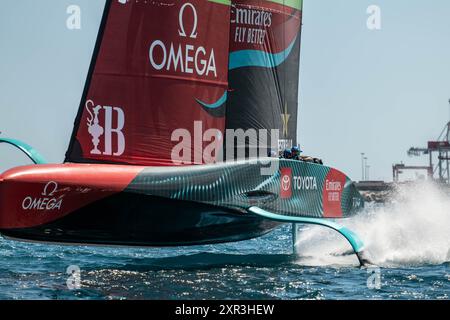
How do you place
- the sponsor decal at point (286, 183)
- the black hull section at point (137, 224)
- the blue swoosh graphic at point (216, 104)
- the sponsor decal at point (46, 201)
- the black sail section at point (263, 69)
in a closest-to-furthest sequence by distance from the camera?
1. the sponsor decal at point (46, 201)
2. the black hull section at point (137, 224)
3. the blue swoosh graphic at point (216, 104)
4. the sponsor decal at point (286, 183)
5. the black sail section at point (263, 69)

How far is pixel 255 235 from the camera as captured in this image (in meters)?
15.1

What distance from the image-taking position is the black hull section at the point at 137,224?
1163 cm

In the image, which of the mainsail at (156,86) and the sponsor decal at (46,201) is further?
the mainsail at (156,86)

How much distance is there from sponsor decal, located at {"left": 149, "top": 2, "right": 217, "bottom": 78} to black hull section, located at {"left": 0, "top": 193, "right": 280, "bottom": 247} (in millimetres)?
2487

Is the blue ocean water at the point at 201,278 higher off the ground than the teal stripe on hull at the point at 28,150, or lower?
lower

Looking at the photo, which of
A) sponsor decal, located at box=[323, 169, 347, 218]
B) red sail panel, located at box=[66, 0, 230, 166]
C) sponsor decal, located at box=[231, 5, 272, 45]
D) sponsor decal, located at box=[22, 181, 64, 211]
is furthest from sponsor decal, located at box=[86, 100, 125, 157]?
sponsor decal, located at box=[323, 169, 347, 218]

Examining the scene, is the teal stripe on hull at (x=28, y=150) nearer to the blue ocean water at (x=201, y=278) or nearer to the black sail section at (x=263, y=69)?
the blue ocean water at (x=201, y=278)

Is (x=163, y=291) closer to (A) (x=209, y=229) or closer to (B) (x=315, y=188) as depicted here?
(A) (x=209, y=229)

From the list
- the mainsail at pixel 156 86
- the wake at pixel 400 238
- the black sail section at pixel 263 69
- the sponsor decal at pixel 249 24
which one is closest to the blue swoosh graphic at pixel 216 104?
the mainsail at pixel 156 86

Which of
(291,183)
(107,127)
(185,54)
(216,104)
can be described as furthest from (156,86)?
(291,183)

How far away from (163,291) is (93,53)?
4558 millimetres

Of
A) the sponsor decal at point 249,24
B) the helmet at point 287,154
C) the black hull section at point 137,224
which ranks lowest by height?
the black hull section at point 137,224

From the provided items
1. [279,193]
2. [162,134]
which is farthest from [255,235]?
[162,134]

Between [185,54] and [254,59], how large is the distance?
3287mm
